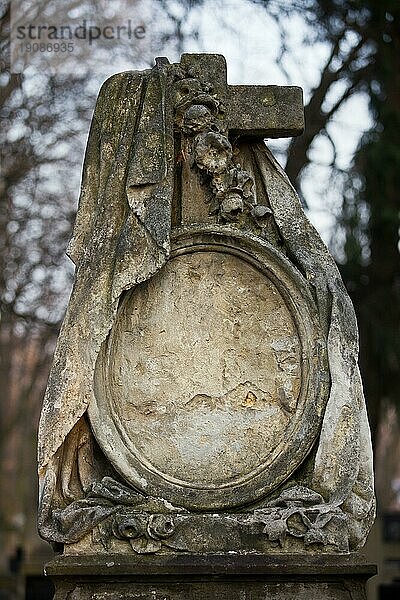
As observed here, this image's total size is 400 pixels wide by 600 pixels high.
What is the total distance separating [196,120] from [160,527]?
7.19 ft

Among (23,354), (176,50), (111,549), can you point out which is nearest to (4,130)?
(176,50)

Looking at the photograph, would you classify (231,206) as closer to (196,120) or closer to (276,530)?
(196,120)

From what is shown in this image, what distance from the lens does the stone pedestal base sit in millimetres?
5656

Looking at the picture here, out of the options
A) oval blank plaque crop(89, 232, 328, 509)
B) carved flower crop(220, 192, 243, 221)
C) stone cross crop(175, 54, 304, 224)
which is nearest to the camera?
oval blank plaque crop(89, 232, 328, 509)

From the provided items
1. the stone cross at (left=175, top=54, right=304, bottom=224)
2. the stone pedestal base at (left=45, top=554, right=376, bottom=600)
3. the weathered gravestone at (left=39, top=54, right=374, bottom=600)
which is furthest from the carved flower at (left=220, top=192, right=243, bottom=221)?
the stone pedestal base at (left=45, top=554, right=376, bottom=600)

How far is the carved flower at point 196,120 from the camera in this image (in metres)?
6.43

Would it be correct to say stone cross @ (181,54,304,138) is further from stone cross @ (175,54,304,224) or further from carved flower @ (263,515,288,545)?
carved flower @ (263,515,288,545)

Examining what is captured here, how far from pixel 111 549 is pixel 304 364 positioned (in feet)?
4.56

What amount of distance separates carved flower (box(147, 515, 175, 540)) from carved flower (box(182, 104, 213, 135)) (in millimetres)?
2089

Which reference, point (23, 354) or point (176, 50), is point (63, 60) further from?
point (23, 354)

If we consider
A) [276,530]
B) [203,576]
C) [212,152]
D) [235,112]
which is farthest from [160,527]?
[235,112]

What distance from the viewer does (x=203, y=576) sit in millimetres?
5672

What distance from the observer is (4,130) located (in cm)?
1705

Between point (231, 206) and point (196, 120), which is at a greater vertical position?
point (196, 120)
